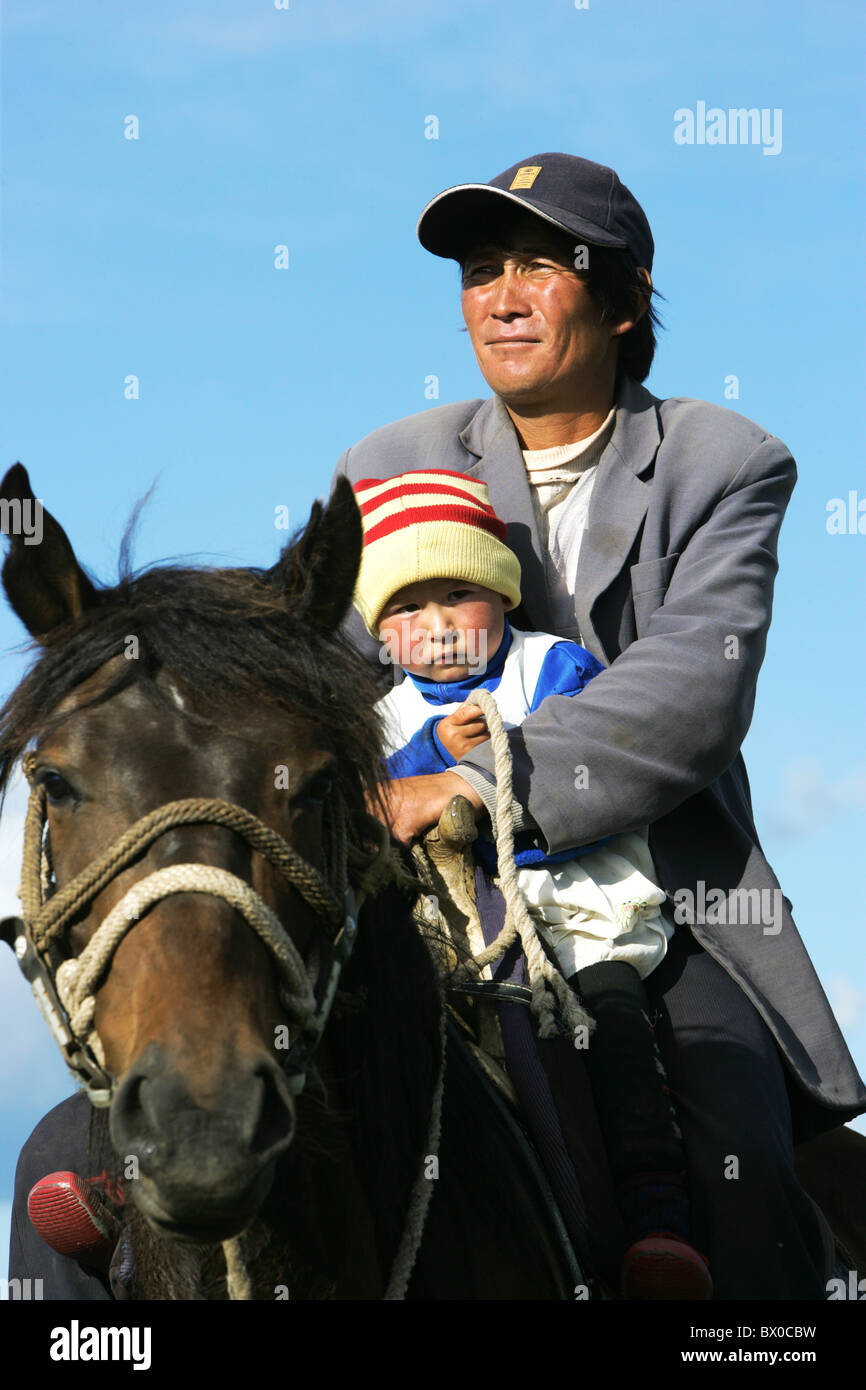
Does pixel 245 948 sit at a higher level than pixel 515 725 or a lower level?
lower

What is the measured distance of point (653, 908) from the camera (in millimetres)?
4219

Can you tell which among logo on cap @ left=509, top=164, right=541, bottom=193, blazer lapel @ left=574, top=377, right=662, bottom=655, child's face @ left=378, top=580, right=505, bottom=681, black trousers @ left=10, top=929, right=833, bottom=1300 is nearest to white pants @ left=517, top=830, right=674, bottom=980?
black trousers @ left=10, top=929, right=833, bottom=1300

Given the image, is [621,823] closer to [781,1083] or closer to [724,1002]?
[724,1002]

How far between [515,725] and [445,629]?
406mm

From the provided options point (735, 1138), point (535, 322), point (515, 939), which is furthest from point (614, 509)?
point (735, 1138)

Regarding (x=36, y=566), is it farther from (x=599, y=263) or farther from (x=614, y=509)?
(x=599, y=263)

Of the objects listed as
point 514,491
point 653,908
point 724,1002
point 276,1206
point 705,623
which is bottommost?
point 276,1206

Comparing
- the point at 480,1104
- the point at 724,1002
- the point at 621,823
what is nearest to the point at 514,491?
Result: the point at 621,823

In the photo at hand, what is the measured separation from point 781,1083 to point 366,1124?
169cm

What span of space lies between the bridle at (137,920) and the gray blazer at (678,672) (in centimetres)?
138

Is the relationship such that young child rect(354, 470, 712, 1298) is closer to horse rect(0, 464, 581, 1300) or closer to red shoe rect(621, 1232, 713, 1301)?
red shoe rect(621, 1232, 713, 1301)

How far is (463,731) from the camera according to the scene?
14.0 feet
